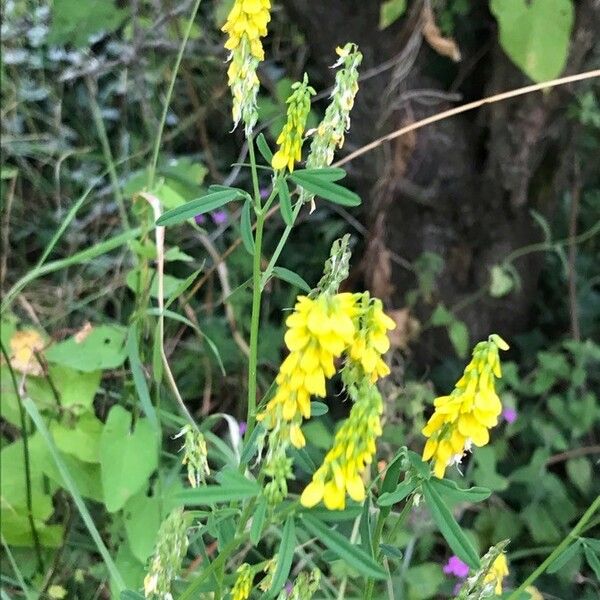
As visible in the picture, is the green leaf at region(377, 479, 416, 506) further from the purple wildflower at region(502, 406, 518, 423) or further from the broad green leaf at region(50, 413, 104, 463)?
the purple wildflower at region(502, 406, 518, 423)

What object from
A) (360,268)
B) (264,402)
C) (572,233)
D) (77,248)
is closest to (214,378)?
(360,268)

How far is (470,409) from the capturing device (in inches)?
17.4

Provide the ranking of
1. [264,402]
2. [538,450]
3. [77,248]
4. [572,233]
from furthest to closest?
[77,248], [572,233], [538,450], [264,402]

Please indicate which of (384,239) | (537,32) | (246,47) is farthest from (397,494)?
(384,239)

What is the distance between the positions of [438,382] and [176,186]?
0.58 m

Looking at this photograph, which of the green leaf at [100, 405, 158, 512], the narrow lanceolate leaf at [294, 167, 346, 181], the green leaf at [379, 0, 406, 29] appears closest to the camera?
the narrow lanceolate leaf at [294, 167, 346, 181]

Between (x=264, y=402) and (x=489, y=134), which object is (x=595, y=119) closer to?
(x=489, y=134)

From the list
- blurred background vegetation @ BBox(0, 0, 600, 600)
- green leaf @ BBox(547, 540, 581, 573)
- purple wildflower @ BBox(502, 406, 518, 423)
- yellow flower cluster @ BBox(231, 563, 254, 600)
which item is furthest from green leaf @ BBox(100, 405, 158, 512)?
purple wildflower @ BBox(502, 406, 518, 423)

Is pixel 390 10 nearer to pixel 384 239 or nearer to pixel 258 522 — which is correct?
pixel 384 239

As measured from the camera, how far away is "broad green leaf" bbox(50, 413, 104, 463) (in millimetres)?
937

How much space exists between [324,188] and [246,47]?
0.11 metres

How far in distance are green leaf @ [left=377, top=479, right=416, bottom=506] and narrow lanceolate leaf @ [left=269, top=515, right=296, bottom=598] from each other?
0.06 metres

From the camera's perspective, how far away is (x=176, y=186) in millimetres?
1344

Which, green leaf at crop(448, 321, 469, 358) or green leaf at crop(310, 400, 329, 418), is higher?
green leaf at crop(310, 400, 329, 418)
